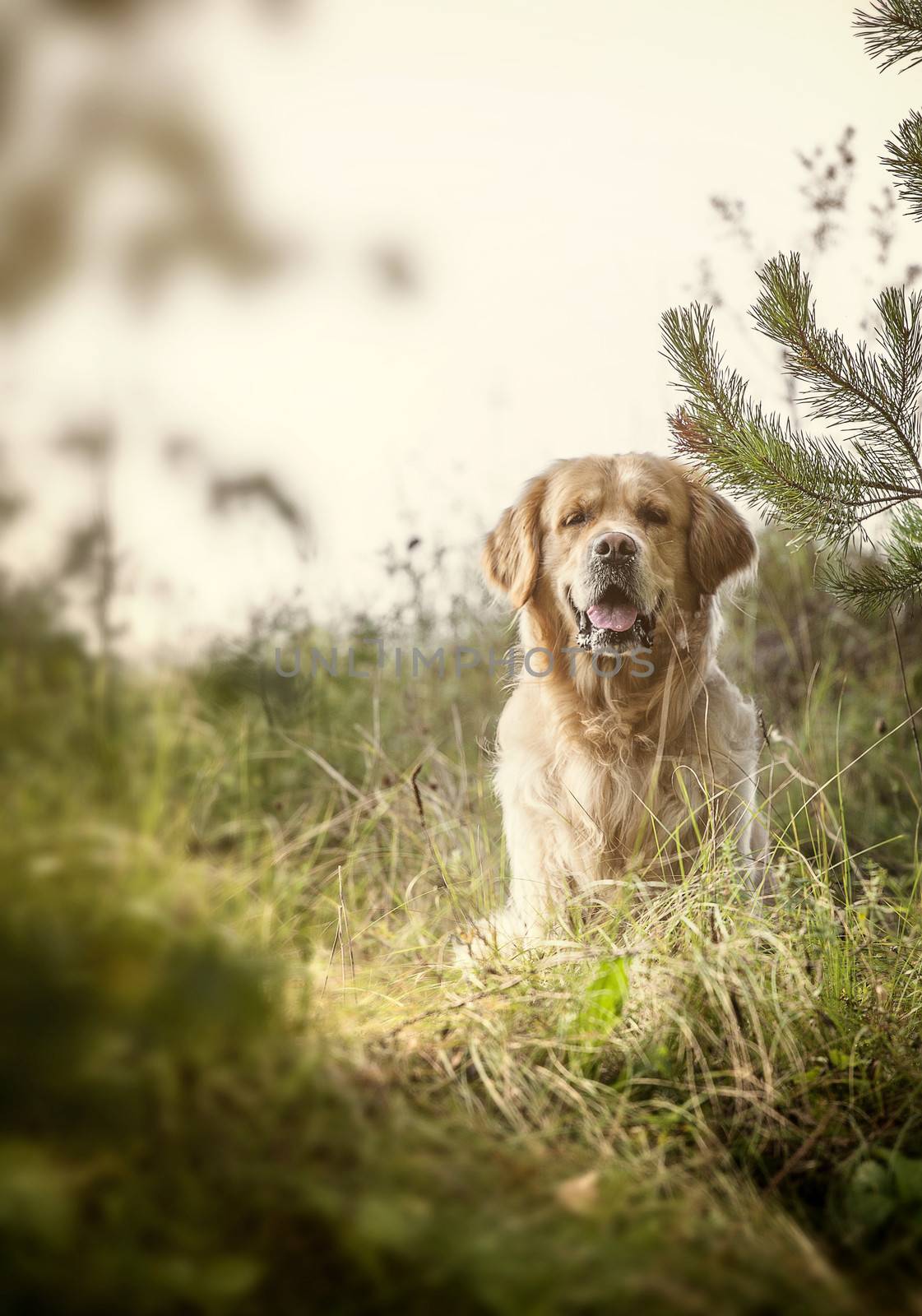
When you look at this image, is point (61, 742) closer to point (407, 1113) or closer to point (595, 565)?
point (407, 1113)

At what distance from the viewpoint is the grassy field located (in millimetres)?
908

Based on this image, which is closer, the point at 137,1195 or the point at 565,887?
the point at 137,1195

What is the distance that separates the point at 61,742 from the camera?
3.94 ft

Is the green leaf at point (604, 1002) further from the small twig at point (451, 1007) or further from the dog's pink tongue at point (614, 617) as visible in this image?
the dog's pink tongue at point (614, 617)

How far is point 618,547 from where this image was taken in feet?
8.86

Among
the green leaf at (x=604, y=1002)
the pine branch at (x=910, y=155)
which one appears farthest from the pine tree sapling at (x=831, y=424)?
the green leaf at (x=604, y=1002)

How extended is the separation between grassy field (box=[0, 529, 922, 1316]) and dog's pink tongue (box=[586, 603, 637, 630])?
2.40 ft

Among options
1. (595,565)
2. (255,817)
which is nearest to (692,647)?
(595,565)

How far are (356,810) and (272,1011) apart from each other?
4.94ft

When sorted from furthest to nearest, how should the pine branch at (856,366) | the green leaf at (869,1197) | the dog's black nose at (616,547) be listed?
the dog's black nose at (616,547)
the pine branch at (856,366)
the green leaf at (869,1197)

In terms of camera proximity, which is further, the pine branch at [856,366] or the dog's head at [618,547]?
the dog's head at [618,547]

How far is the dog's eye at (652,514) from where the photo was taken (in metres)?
2.89

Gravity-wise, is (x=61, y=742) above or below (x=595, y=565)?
below

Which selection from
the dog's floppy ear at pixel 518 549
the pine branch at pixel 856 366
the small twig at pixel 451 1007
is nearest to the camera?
the small twig at pixel 451 1007
